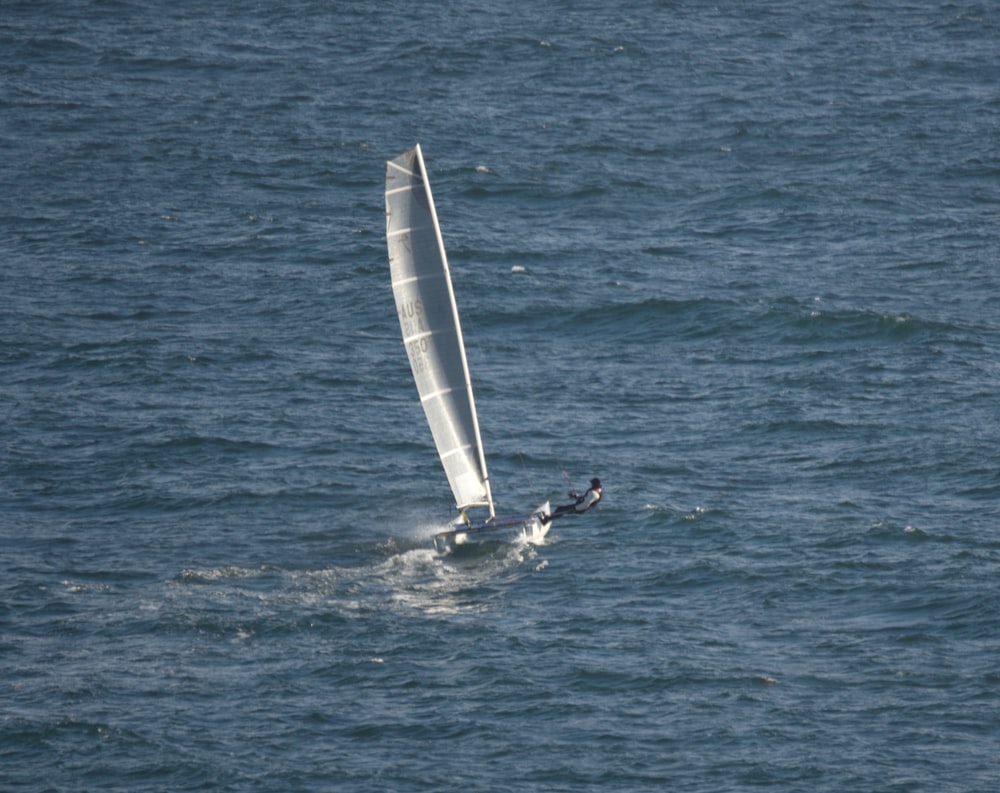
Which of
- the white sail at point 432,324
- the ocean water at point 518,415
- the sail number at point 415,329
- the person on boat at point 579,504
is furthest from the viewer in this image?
the person on boat at point 579,504

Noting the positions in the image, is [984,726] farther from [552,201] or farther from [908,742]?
[552,201]

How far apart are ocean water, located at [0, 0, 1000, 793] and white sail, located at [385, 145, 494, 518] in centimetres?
323

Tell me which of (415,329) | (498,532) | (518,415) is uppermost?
(415,329)

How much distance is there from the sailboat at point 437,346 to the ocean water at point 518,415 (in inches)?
65.7

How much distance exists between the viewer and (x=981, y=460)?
6238 centimetres

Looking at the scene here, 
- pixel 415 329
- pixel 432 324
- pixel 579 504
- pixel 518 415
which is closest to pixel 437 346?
pixel 432 324

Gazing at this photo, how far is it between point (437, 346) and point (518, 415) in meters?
14.2

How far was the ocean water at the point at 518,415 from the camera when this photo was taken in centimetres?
4625

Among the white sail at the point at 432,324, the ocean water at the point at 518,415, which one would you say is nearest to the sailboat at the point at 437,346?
the white sail at the point at 432,324

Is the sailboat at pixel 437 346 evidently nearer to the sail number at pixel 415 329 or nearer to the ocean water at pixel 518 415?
the sail number at pixel 415 329

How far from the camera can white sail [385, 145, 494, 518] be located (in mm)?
52500

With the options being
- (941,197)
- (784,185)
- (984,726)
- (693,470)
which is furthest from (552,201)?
(984,726)

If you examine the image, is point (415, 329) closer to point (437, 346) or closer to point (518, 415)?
point (437, 346)

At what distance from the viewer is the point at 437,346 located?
5450 centimetres
